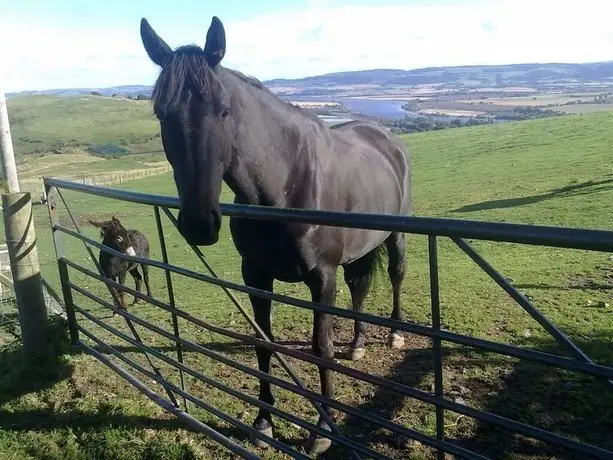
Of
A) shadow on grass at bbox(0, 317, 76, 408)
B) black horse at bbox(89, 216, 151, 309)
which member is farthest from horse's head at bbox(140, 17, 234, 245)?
black horse at bbox(89, 216, 151, 309)

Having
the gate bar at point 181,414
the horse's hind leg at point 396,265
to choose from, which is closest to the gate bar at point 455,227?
the gate bar at point 181,414

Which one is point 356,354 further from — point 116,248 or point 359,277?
point 116,248

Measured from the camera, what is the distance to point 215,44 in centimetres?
264

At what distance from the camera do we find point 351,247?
3961 millimetres

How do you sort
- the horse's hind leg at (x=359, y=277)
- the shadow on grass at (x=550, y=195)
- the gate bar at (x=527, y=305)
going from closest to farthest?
the gate bar at (x=527, y=305) → the horse's hind leg at (x=359, y=277) → the shadow on grass at (x=550, y=195)

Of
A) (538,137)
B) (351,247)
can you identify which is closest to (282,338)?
(351,247)

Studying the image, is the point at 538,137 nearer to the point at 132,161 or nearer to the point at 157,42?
the point at 157,42

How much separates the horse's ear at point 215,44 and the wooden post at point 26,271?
2.43m

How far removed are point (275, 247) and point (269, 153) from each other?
564mm

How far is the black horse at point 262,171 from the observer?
98.3 inches

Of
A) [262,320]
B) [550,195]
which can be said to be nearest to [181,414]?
[262,320]

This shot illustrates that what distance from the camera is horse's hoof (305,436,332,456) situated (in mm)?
3278

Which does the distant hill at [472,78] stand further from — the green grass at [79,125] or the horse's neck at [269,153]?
the horse's neck at [269,153]

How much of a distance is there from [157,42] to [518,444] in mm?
3122
